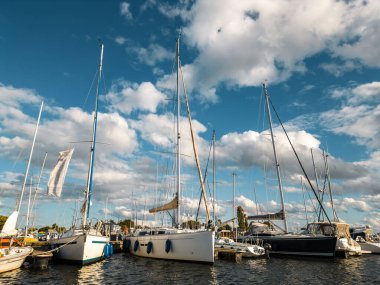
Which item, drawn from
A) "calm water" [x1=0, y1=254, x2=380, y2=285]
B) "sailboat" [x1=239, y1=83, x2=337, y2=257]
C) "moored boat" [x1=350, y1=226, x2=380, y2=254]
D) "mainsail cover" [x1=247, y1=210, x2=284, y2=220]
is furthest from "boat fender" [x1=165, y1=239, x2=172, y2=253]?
"moored boat" [x1=350, y1=226, x2=380, y2=254]

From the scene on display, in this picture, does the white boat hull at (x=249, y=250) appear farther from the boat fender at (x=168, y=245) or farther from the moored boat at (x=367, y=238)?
the moored boat at (x=367, y=238)

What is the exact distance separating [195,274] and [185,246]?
15.3ft

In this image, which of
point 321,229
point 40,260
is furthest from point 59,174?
point 321,229

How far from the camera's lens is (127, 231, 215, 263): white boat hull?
83.6 ft

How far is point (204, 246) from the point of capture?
2564 cm

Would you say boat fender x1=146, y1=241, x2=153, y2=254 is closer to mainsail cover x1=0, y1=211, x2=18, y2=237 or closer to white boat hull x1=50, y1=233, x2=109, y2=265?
white boat hull x1=50, y1=233, x2=109, y2=265

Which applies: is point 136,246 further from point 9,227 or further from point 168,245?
point 9,227

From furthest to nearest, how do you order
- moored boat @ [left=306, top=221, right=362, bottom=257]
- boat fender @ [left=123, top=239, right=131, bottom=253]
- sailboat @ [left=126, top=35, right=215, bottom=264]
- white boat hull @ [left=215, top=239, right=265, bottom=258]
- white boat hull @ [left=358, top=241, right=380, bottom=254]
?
1. white boat hull @ [left=358, top=241, right=380, bottom=254]
2. boat fender @ [left=123, top=239, right=131, bottom=253]
3. moored boat @ [left=306, top=221, right=362, bottom=257]
4. white boat hull @ [left=215, top=239, right=265, bottom=258]
5. sailboat @ [left=126, top=35, right=215, bottom=264]

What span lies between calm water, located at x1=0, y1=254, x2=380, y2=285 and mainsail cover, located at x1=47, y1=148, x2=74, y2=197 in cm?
698

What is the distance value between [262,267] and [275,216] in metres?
13.9

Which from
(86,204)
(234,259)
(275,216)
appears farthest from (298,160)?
(86,204)

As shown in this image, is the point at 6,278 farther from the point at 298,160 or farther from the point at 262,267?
the point at 298,160

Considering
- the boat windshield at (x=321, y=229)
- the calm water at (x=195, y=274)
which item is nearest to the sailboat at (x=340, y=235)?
the boat windshield at (x=321, y=229)

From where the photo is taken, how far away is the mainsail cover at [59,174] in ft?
88.5
